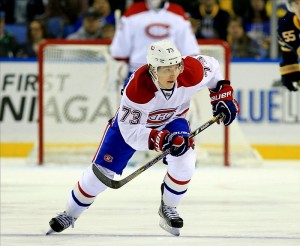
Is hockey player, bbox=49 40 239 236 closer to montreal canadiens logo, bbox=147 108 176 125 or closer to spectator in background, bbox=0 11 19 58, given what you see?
montreal canadiens logo, bbox=147 108 176 125

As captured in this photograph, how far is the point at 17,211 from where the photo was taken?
20.9 feet

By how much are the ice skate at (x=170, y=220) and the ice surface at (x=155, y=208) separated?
1.9 inches

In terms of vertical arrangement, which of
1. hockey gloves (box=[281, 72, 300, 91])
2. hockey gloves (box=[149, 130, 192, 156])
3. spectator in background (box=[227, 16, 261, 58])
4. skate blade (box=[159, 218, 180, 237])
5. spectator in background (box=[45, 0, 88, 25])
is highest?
hockey gloves (box=[149, 130, 192, 156])

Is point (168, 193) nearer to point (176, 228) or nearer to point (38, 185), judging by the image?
point (176, 228)

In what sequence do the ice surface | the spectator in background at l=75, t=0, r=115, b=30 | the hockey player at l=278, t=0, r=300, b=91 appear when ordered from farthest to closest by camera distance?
the spectator in background at l=75, t=0, r=115, b=30 < the hockey player at l=278, t=0, r=300, b=91 < the ice surface

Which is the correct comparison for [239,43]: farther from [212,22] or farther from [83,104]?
[83,104]

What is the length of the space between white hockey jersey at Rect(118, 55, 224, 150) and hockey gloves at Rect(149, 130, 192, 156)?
4 centimetres

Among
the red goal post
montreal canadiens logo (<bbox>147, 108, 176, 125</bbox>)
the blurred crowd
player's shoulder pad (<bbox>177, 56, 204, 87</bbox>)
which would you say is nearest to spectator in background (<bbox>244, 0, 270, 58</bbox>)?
the blurred crowd


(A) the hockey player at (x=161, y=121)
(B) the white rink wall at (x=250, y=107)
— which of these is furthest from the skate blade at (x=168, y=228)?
(B) the white rink wall at (x=250, y=107)

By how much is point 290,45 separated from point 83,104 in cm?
293

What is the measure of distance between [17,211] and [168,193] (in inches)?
45.4

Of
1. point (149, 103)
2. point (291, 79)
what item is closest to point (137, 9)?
point (291, 79)

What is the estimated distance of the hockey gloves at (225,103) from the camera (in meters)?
5.50

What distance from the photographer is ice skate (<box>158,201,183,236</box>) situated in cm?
547
